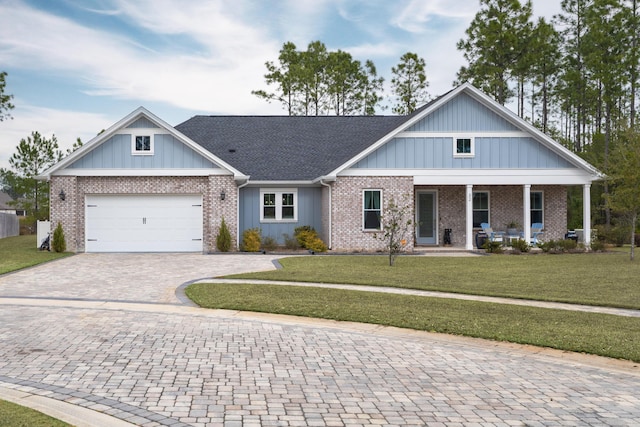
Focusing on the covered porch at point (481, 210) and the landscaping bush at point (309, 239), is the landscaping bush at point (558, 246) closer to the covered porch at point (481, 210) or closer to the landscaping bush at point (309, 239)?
the covered porch at point (481, 210)

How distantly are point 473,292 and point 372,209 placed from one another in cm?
1157

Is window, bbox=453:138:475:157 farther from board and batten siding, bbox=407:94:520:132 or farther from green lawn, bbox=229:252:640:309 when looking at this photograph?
green lawn, bbox=229:252:640:309

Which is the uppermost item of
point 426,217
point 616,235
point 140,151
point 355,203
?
point 140,151

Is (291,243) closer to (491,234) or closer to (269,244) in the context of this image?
(269,244)

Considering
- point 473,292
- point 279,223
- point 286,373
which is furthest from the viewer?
point 279,223

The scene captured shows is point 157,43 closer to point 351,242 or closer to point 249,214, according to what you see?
point 249,214

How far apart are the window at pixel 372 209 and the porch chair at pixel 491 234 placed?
4.93 m

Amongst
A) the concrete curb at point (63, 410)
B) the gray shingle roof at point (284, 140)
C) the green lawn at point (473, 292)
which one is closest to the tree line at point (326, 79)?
the gray shingle roof at point (284, 140)

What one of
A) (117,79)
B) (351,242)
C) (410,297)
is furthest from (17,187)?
(410,297)

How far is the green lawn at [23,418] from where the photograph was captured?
4.91 metres

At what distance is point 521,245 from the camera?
23625 mm

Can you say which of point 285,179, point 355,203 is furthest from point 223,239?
point 355,203

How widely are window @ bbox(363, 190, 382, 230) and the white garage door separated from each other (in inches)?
272

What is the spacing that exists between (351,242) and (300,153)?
5.99m
